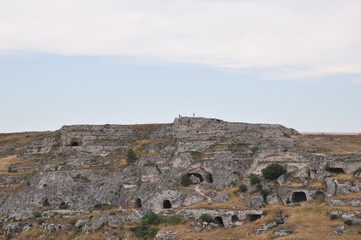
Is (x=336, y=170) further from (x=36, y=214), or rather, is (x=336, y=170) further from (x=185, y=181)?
(x=36, y=214)

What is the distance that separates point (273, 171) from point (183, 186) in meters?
9.49

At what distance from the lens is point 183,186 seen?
209 ft

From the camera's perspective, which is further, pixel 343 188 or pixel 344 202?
pixel 343 188

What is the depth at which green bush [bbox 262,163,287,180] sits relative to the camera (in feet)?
200

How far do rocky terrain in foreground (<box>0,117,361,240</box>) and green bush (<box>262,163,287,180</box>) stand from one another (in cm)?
32

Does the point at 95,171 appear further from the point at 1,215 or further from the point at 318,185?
the point at 318,185

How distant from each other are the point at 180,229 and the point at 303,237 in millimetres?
12159

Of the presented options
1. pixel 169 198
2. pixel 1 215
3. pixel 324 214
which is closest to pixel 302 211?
pixel 324 214

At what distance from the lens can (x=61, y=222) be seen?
2453 inches

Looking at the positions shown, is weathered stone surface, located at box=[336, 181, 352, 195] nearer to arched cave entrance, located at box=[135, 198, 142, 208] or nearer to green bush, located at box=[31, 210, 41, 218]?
arched cave entrance, located at box=[135, 198, 142, 208]

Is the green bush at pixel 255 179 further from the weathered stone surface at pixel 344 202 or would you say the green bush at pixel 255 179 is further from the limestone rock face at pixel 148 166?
the weathered stone surface at pixel 344 202

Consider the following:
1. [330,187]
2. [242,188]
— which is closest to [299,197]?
[330,187]

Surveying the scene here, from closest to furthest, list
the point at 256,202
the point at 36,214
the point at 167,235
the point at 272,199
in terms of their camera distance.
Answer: the point at 167,235 < the point at 256,202 < the point at 272,199 < the point at 36,214

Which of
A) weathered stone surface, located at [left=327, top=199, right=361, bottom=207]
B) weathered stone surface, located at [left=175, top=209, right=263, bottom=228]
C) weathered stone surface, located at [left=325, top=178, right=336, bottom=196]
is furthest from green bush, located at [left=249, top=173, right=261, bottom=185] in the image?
weathered stone surface, located at [left=327, top=199, right=361, bottom=207]
